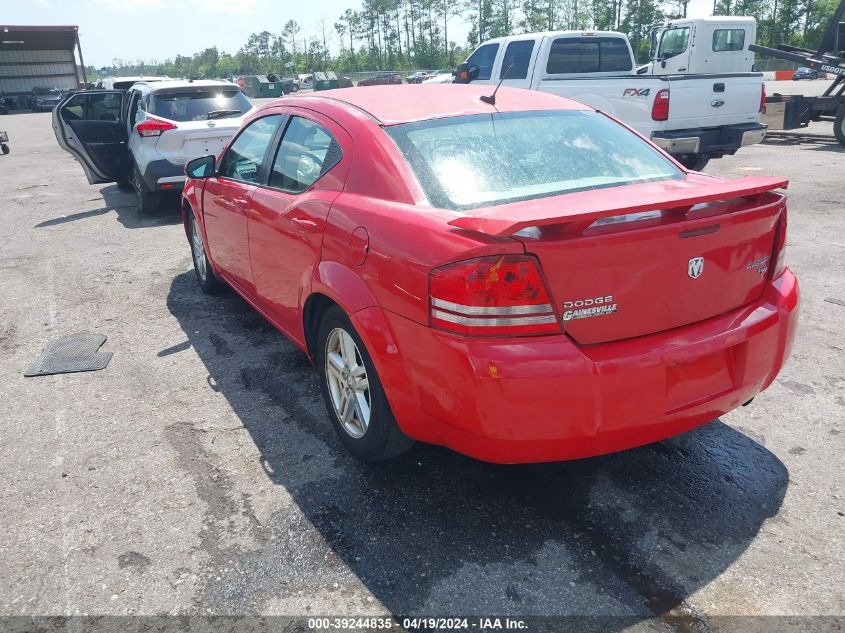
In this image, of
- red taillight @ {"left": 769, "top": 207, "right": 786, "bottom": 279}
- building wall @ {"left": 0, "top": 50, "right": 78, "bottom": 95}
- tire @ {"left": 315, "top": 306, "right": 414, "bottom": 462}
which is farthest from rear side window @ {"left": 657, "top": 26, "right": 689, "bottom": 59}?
building wall @ {"left": 0, "top": 50, "right": 78, "bottom": 95}

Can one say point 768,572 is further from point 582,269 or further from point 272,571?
point 272,571

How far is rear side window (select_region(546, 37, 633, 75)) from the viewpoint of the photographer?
11.1m

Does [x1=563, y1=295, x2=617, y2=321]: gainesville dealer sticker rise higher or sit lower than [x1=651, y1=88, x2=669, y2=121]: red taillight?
lower

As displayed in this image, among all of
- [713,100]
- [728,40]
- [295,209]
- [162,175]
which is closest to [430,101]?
[295,209]

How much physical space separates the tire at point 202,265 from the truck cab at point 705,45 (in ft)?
38.5

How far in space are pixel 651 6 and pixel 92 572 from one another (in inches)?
3069

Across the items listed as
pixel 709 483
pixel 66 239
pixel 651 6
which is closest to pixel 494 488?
pixel 709 483

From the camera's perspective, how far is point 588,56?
37.4 ft

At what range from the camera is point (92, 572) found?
266 cm

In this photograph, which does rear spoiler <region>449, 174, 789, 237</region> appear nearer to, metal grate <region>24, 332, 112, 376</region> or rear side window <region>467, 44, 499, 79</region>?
metal grate <region>24, 332, 112, 376</region>

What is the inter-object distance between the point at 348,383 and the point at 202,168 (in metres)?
2.56

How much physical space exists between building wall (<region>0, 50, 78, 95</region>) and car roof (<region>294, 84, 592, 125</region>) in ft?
221

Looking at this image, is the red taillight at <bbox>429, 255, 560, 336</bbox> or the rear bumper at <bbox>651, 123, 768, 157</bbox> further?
the rear bumper at <bbox>651, 123, 768, 157</bbox>

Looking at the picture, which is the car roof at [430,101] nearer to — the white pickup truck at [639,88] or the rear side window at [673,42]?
the white pickup truck at [639,88]
